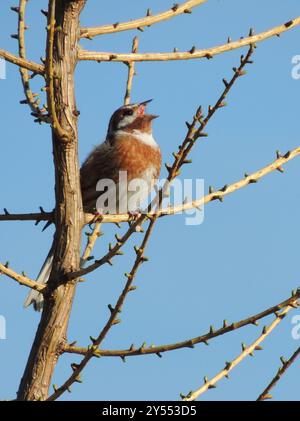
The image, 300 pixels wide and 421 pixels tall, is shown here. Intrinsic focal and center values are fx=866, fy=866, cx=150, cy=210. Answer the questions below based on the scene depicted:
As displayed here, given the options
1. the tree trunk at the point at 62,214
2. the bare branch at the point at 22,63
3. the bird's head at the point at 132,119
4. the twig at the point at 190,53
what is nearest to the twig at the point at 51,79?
the tree trunk at the point at 62,214

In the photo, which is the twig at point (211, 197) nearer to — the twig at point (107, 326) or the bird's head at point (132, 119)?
the twig at point (107, 326)

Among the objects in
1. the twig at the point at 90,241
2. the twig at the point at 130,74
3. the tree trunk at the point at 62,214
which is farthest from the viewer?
the twig at the point at 130,74

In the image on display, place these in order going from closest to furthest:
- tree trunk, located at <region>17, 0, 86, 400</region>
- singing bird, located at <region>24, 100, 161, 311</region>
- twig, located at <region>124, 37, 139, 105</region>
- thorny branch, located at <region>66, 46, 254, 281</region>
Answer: thorny branch, located at <region>66, 46, 254, 281</region>
tree trunk, located at <region>17, 0, 86, 400</region>
twig, located at <region>124, 37, 139, 105</region>
singing bird, located at <region>24, 100, 161, 311</region>

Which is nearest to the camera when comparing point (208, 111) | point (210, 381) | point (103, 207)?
point (208, 111)

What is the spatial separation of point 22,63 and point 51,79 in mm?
258

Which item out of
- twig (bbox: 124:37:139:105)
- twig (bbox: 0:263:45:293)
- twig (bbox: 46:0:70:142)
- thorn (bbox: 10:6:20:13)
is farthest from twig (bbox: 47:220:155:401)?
twig (bbox: 124:37:139:105)

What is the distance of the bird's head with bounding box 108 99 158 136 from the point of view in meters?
8.36

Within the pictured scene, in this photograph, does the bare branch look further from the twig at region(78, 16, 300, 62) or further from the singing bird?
the singing bird

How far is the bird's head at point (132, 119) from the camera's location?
8.36 metres

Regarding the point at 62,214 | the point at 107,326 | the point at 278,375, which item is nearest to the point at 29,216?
the point at 62,214
